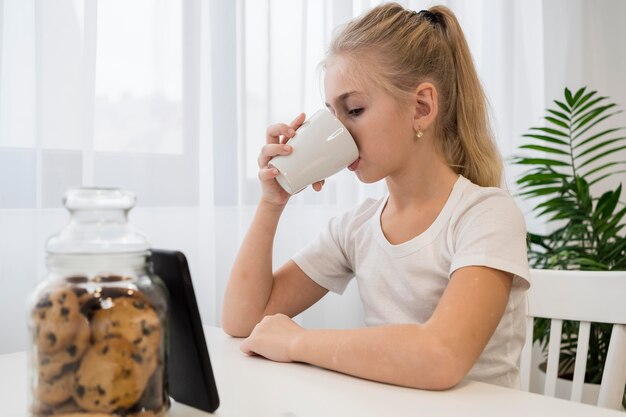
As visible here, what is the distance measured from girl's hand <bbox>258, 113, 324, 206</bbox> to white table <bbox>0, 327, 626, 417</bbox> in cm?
35

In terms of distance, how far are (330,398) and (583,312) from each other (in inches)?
22.4

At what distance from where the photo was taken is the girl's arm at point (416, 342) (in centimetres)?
70

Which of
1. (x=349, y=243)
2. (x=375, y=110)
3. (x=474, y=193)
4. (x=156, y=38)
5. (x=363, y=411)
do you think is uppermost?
(x=156, y=38)

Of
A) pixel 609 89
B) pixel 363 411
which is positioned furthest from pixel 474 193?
pixel 609 89

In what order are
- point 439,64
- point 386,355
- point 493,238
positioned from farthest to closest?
point 439,64 → point 493,238 → point 386,355

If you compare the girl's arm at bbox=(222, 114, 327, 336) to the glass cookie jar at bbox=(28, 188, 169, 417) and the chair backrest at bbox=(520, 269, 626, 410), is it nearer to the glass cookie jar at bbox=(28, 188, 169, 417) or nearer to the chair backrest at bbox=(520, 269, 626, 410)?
the chair backrest at bbox=(520, 269, 626, 410)

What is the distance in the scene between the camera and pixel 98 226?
45 centimetres

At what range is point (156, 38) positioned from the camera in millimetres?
1415

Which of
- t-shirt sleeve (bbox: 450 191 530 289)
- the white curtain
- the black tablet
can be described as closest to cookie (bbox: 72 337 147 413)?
the black tablet

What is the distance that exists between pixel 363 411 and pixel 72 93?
0.96 meters

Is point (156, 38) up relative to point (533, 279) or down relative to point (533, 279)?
up

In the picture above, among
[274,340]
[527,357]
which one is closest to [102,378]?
[274,340]

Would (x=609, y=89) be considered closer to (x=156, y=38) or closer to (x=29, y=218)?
(x=156, y=38)

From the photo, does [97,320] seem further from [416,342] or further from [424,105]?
[424,105]
